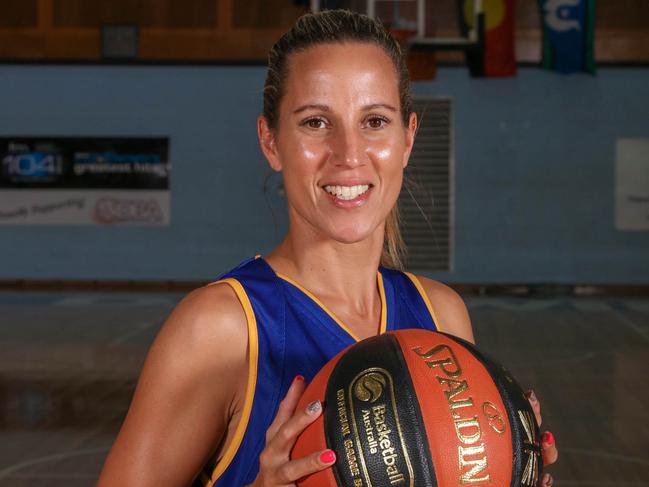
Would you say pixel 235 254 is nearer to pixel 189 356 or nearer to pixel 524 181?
pixel 524 181

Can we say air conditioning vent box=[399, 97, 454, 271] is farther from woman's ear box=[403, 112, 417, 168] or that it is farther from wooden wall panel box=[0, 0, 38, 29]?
woman's ear box=[403, 112, 417, 168]

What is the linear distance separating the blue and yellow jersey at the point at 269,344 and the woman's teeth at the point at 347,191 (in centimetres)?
16

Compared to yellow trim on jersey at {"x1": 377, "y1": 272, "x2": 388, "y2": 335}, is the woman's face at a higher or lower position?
higher

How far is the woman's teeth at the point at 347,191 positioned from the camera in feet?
4.08

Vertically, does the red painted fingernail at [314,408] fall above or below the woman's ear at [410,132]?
below

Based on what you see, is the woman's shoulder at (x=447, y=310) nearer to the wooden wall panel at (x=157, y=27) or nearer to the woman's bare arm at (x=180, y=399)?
the woman's bare arm at (x=180, y=399)

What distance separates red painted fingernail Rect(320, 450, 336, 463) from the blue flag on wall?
9.64 meters

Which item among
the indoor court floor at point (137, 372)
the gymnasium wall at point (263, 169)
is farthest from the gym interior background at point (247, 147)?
the indoor court floor at point (137, 372)

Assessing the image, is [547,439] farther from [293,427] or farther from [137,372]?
[137,372]

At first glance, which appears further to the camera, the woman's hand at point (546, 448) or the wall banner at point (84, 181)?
the wall banner at point (84, 181)

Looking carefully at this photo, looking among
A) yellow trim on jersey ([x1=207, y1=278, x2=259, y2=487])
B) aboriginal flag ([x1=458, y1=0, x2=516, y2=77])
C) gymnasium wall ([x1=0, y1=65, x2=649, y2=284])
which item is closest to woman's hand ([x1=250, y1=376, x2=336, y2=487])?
yellow trim on jersey ([x1=207, y1=278, x2=259, y2=487])

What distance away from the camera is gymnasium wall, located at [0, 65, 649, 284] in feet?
34.1

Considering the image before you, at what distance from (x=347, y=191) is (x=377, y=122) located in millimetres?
103

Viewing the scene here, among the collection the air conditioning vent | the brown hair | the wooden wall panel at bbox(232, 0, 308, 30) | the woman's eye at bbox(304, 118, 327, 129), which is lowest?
the air conditioning vent
